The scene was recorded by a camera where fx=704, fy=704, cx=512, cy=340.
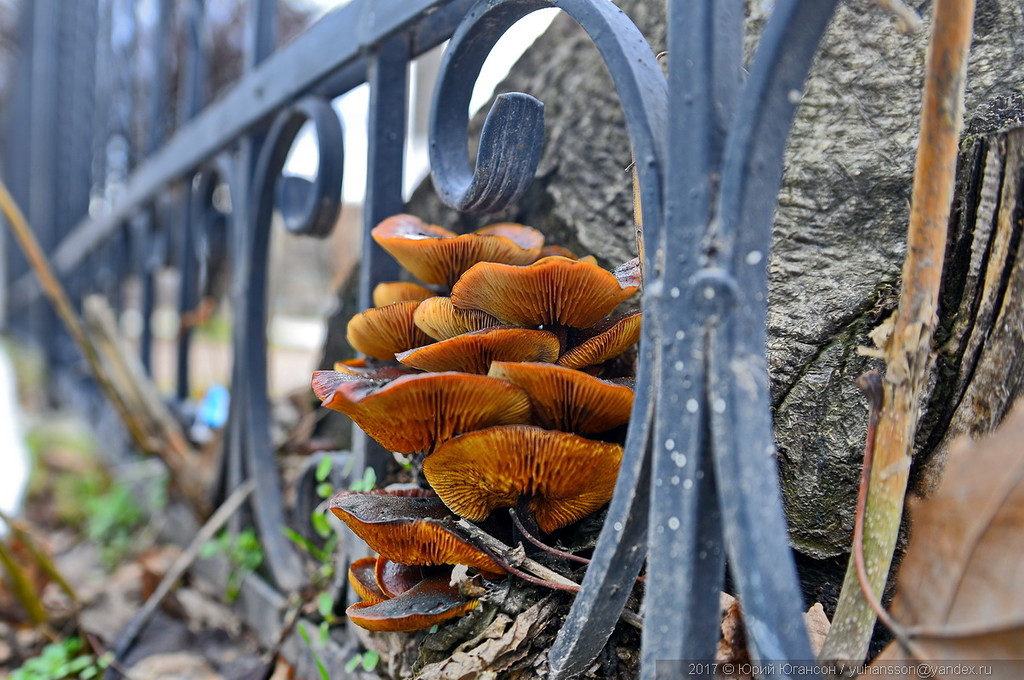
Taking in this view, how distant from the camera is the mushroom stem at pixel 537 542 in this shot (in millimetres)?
837

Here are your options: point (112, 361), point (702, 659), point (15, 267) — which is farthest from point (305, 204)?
point (15, 267)

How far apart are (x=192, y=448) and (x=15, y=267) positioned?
187 inches

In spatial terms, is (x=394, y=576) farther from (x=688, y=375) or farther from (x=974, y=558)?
(x=974, y=558)

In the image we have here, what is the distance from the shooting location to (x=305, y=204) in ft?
4.59

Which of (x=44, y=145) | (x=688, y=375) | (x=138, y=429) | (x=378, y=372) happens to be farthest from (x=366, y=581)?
(x=44, y=145)

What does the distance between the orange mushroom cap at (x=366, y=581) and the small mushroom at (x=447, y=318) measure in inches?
13.0

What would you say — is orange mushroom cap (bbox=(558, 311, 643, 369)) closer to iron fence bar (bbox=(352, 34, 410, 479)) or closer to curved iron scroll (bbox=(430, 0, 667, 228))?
curved iron scroll (bbox=(430, 0, 667, 228))

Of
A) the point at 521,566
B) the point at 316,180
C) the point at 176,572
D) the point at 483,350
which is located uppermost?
the point at 316,180

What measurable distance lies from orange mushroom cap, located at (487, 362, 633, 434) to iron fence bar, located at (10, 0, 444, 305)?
2.09 feet

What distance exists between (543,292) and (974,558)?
510 millimetres

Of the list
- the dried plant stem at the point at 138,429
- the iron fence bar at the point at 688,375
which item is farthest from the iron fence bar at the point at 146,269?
the iron fence bar at the point at 688,375

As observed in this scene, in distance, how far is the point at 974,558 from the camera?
52 centimetres

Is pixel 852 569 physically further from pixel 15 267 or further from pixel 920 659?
pixel 15 267

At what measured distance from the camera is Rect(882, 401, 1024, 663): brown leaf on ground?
49cm
